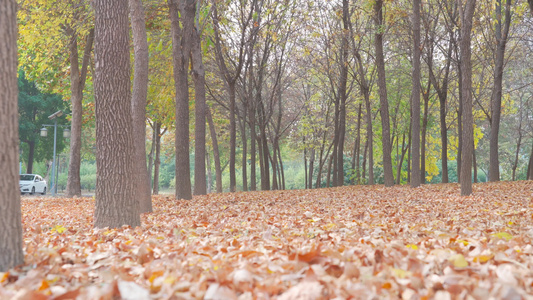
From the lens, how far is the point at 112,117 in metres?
5.89

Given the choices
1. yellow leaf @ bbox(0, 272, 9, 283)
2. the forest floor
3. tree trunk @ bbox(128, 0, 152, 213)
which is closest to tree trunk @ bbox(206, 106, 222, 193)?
tree trunk @ bbox(128, 0, 152, 213)

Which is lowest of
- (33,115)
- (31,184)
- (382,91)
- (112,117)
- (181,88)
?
(31,184)

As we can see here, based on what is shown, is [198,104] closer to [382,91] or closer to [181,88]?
[181,88]

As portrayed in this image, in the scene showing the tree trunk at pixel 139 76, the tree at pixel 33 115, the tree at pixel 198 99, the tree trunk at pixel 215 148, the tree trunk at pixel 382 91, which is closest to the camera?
the tree trunk at pixel 139 76

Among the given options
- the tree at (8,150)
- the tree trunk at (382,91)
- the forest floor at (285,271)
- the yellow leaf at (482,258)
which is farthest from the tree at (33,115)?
the yellow leaf at (482,258)

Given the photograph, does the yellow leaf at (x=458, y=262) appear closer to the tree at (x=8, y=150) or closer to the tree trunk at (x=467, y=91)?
the tree at (x=8, y=150)

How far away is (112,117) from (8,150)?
2.97 metres

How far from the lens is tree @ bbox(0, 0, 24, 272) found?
295 centimetres

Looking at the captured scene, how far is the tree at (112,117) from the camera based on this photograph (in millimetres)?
5879

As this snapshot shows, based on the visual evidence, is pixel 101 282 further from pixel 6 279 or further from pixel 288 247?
pixel 288 247

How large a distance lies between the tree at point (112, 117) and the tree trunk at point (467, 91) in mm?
8060

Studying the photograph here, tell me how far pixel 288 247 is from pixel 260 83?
57.3 feet

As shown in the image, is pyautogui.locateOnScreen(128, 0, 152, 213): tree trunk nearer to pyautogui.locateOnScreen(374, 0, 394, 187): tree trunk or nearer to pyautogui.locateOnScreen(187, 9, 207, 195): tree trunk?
pyautogui.locateOnScreen(187, 9, 207, 195): tree trunk

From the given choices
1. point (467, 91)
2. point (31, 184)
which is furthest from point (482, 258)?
point (31, 184)
